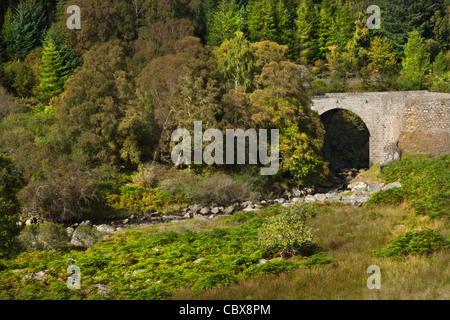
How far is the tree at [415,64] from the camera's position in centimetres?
4500

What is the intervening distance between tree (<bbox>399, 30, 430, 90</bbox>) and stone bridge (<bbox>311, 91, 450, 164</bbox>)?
7097mm

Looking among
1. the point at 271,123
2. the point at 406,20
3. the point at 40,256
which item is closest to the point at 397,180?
the point at 271,123

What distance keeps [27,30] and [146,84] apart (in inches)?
759

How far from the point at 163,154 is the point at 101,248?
16.5m

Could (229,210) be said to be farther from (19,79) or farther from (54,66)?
(19,79)

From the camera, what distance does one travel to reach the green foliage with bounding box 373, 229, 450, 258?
11.3 metres

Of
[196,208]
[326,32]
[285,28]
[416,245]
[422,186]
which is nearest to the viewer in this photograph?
[416,245]

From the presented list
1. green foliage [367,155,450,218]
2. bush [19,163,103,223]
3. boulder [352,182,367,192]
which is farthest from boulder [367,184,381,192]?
bush [19,163,103,223]

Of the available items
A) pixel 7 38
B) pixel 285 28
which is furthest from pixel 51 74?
pixel 285 28

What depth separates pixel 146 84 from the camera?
33312 millimetres

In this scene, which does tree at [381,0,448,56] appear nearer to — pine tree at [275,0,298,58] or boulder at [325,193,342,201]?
pine tree at [275,0,298,58]

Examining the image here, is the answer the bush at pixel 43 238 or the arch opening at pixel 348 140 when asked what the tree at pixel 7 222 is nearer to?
the bush at pixel 43 238
